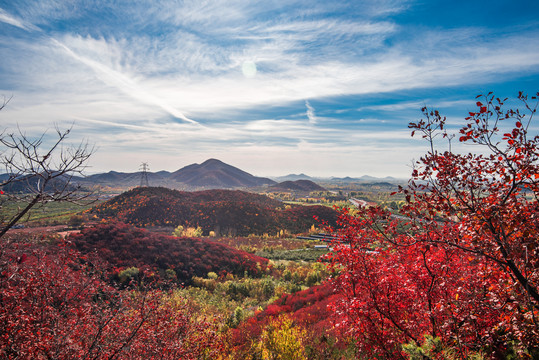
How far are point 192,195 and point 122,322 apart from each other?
2149 inches

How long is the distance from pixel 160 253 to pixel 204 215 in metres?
25.6

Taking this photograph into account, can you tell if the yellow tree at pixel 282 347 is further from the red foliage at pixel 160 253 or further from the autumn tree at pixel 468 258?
the red foliage at pixel 160 253

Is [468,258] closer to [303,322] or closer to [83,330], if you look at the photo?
[303,322]

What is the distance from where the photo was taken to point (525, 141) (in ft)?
11.3

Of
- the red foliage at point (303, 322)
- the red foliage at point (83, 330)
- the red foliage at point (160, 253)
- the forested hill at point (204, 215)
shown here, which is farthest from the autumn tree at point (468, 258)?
the forested hill at point (204, 215)

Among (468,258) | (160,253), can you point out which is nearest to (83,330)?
(468,258)

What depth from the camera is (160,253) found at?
19.3 meters

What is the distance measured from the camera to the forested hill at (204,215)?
137 feet

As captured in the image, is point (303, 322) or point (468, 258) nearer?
point (468, 258)

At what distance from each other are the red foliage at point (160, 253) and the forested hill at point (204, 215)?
61.8 feet

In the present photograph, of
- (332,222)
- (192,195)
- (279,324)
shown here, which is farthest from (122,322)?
(192,195)

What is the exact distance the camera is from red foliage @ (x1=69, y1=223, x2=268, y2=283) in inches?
688

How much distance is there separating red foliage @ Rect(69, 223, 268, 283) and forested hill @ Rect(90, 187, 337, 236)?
741 inches

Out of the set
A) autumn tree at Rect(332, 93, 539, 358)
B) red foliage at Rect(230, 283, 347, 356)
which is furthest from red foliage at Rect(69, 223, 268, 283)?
autumn tree at Rect(332, 93, 539, 358)
